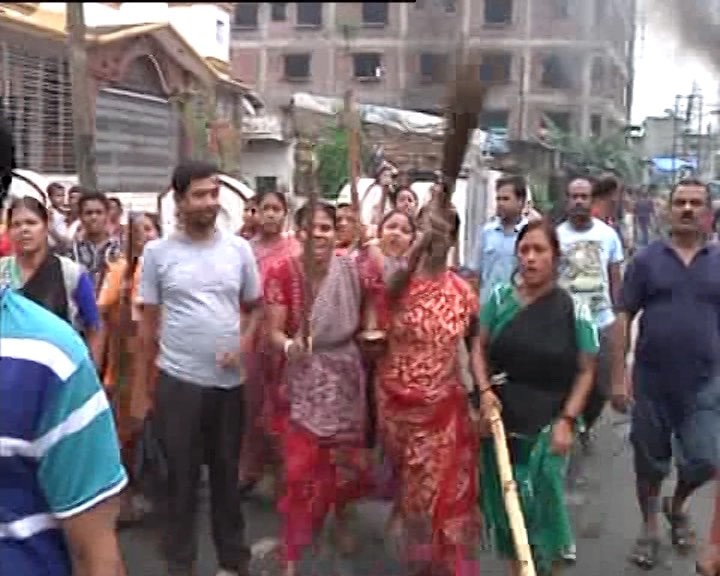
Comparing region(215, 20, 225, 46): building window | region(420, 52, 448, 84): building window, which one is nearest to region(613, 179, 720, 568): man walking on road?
region(420, 52, 448, 84): building window

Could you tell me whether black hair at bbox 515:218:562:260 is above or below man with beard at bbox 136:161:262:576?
above

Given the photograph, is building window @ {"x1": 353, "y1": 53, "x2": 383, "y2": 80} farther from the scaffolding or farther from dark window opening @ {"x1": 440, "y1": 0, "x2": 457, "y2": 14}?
the scaffolding

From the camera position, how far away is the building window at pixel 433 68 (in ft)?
12.1

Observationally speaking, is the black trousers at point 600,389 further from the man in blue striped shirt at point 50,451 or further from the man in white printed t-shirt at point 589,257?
the man in blue striped shirt at point 50,451

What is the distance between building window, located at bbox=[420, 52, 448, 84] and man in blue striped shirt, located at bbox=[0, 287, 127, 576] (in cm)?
195

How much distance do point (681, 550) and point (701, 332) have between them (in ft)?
3.13

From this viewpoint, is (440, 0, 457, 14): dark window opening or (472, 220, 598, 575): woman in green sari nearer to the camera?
(440, 0, 457, 14): dark window opening

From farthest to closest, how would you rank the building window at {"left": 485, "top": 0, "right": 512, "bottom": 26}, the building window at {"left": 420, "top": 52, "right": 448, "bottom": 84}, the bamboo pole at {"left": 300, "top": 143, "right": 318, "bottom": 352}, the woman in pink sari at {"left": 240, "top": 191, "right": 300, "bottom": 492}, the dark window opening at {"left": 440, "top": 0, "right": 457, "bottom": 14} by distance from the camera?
1. the woman in pink sari at {"left": 240, "top": 191, "right": 300, "bottom": 492}
2. the bamboo pole at {"left": 300, "top": 143, "right": 318, "bottom": 352}
3. the building window at {"left": 485, "top": 0, "right": 512, "bottom": 26}
4. the building window at {"left": 420, "top": 52, "right": 448, "bottom": 84}
5. the dark window opening at {"left": 440, "top": 0, "right": 457, "bottom": 14}

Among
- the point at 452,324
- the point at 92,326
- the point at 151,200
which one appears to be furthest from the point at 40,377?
the point at 151,200

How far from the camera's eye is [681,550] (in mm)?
5578

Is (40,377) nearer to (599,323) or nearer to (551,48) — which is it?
(551,48)

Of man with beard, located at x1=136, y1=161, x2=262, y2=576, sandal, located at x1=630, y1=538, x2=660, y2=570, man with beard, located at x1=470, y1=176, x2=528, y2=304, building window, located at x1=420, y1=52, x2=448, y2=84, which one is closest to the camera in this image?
building window, located at x1=420, y1=52, x2=448, y2=84

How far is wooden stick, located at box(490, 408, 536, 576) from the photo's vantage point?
4.25 m

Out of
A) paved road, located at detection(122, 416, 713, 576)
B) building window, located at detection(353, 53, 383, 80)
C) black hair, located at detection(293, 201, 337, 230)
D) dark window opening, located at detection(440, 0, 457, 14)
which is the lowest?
paved road, located at detection(122, 416, 713, 576)
